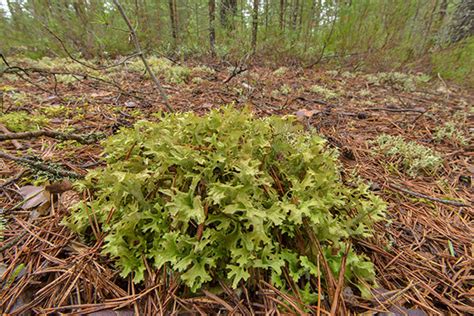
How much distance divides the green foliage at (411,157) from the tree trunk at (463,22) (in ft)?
17.2

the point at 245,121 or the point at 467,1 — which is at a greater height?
the point at 467,1

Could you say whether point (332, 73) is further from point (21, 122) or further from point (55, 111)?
point (21, 122)

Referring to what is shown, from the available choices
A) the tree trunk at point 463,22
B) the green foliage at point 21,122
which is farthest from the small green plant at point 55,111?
the tree trunk at point 463,22

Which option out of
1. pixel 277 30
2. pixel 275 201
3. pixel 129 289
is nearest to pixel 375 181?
pixel 275 201

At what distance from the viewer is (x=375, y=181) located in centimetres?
216

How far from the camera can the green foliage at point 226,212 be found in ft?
3.92

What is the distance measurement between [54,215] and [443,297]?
230 centimetres

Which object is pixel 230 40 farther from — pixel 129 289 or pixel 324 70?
pixel 129 289

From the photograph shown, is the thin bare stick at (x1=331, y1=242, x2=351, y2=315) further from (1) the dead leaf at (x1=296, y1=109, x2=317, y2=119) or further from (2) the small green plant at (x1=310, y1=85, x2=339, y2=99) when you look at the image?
(2) the small green plant at (x1=310, y1=85, x2=339, y2=99)

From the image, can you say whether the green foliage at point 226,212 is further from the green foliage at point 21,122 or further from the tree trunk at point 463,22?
the tree trunk at point 463,22

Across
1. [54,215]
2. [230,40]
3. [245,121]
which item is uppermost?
[230,40]

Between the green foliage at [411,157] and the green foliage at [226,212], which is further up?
the green foliage at [226,212]

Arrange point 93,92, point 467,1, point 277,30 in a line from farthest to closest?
1. point 277,30
2. point 467,1
3. point 93,92

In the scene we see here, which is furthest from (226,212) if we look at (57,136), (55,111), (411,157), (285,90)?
(285,90)
